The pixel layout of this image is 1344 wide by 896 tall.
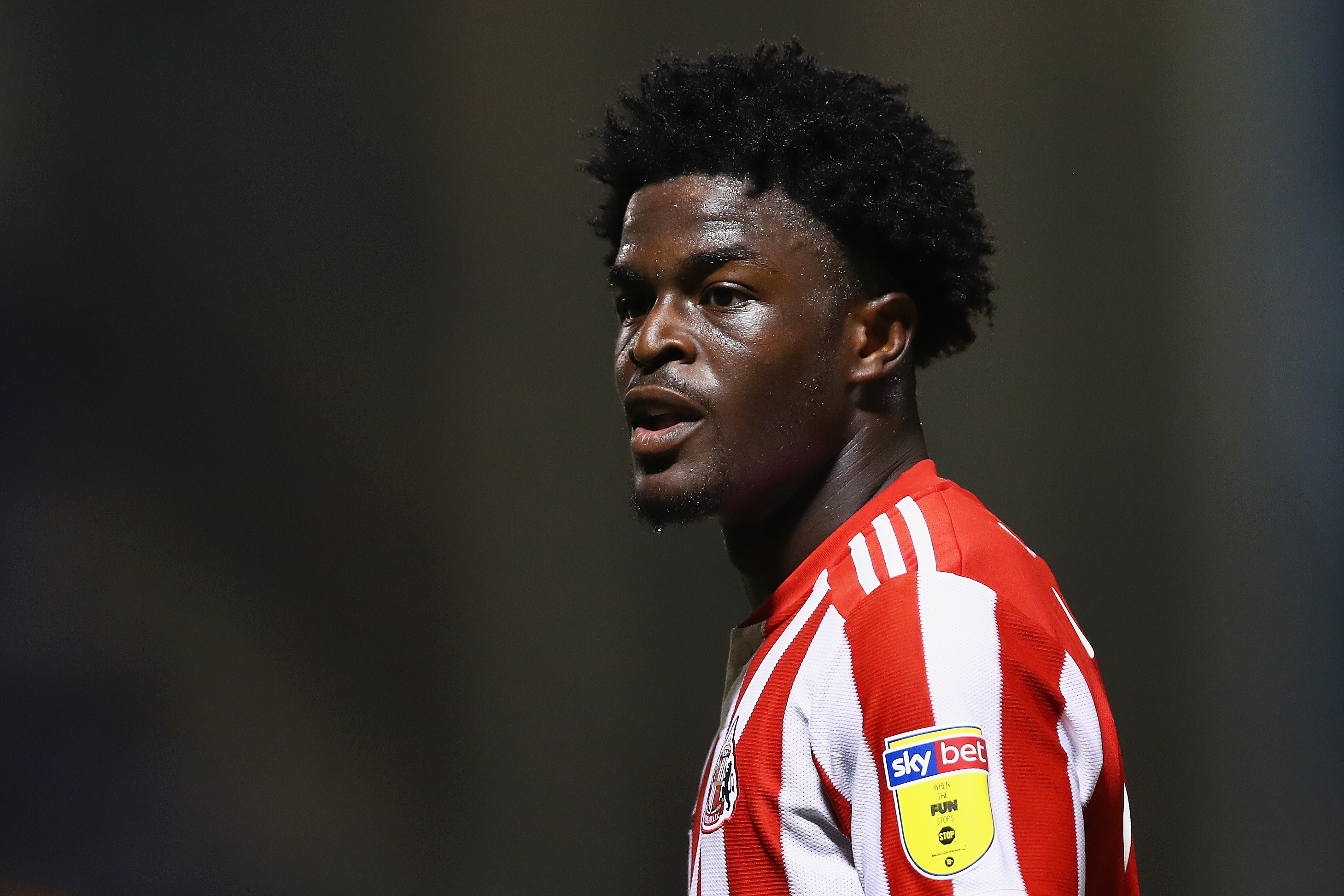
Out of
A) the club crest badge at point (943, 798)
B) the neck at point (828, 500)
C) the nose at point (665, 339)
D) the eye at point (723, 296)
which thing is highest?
the eye at point (723, 296)

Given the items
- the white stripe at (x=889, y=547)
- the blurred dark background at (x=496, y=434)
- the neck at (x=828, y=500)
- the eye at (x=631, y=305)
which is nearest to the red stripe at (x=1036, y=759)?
the white stripe at (x=889, y=547)

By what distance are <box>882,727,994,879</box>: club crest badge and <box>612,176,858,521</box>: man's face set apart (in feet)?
1.78

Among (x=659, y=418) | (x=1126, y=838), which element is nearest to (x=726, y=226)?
(x=659, y=418)

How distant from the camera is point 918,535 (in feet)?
4.35

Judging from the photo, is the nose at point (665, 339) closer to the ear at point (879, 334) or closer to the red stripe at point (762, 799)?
the ear at point (879, 334)

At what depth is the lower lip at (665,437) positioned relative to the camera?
158cm

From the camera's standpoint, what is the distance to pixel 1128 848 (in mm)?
1408

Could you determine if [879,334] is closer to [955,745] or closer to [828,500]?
[828,500]

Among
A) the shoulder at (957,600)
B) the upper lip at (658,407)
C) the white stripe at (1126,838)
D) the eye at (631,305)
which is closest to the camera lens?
the shoulder at (957,600)

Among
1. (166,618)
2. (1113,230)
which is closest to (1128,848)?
(1113,230)

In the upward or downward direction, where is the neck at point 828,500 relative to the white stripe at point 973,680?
upward

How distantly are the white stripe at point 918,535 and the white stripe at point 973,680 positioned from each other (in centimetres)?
4

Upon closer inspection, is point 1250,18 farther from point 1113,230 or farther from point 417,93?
point 417,93

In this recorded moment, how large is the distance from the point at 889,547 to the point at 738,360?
1.19 feet
